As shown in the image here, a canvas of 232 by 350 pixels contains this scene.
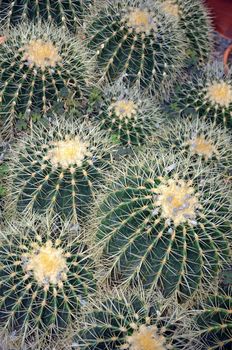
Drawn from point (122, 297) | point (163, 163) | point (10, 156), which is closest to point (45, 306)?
point (122, 297)

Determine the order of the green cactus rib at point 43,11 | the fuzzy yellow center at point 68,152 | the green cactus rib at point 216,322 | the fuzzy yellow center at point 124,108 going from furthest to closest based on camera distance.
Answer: the green cactus rib at point 43,11 → the fuzzy yellow center at point 124,108 → the fuzzy yellow center at point 68,152 → the green cactus rib at point 216,322

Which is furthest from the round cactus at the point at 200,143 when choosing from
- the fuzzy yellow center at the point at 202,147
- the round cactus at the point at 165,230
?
the round cactus at the point at 165,230

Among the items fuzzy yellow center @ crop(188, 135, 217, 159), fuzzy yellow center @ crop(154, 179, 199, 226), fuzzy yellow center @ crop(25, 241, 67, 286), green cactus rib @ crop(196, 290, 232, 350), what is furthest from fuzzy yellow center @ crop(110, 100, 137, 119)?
green cactus rib @ crop(196, 290, 232, 350)

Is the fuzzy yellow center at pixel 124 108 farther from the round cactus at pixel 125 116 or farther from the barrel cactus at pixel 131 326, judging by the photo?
the barrel cactus at pixel 131 326

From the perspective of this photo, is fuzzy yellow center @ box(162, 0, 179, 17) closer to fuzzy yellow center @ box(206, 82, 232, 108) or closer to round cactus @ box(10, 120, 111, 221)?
fuzzy yellow center @ box(206, 82, 232, 108)

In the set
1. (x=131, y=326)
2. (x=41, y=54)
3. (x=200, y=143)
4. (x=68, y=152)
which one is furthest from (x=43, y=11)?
(x=131, y=326)

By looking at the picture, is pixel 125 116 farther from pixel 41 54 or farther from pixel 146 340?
pixel 146 340
